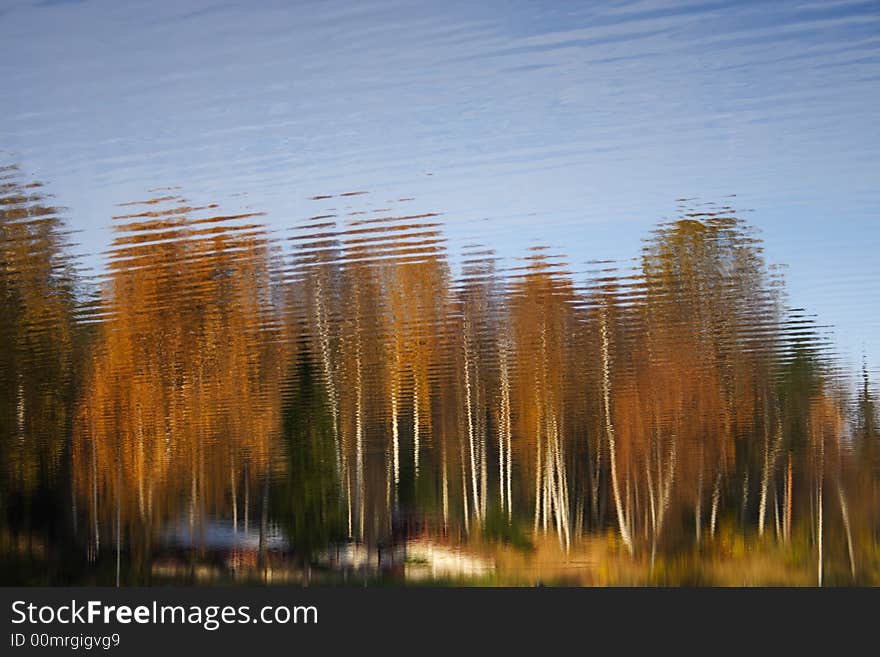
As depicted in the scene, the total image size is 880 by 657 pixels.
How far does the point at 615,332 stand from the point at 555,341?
275mm

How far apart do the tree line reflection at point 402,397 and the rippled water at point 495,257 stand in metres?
0.02

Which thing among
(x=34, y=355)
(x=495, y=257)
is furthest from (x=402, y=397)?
(x=34, y=355)

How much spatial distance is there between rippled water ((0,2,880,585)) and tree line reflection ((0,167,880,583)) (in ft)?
0.05

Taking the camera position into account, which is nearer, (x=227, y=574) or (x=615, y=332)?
(x=615, y=332)

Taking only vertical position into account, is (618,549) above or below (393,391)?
below

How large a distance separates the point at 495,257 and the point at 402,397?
42.2 inches

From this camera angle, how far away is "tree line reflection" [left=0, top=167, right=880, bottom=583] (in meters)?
4.13

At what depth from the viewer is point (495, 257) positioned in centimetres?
413

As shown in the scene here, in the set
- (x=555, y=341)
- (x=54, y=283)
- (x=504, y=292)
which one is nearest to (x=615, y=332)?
(x=555, y=341)

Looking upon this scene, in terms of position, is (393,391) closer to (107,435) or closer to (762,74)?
(107,435)

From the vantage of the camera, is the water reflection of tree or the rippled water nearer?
the rippled water

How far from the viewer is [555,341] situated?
4.47 meters

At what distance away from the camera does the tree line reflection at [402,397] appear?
13.6ft

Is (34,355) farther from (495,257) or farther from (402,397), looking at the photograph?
(495,257)
